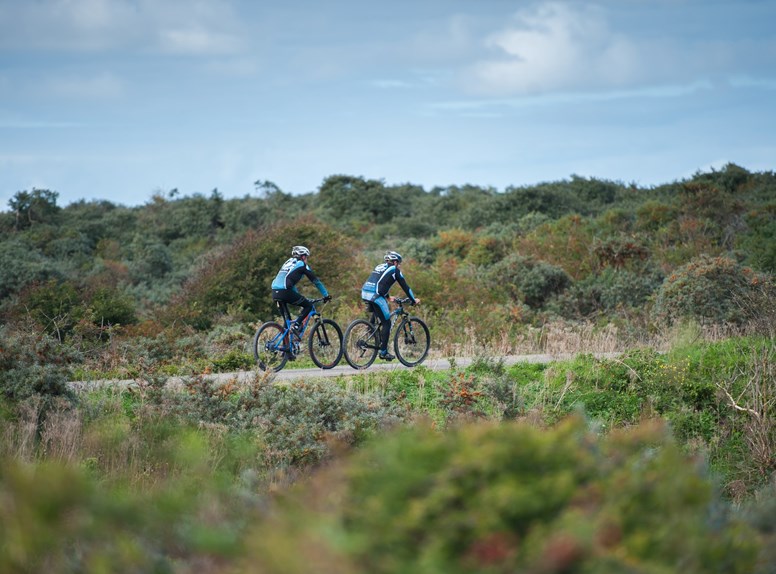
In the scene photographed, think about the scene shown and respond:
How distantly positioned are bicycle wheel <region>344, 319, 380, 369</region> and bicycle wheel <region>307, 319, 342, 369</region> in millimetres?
199

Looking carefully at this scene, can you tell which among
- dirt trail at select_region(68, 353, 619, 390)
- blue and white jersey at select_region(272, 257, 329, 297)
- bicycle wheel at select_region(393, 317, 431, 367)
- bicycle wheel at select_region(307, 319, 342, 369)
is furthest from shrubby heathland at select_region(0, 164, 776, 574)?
blue and white jersey at select_region(272, 257, 329, 297)

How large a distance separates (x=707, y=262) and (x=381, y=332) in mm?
9972

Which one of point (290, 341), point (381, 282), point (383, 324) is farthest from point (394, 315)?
point (290, 341)

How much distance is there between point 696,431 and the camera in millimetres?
12211

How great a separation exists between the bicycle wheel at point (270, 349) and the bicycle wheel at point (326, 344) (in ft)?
1.56

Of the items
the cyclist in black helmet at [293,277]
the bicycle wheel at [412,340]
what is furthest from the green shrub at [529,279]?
the cyclist in black helmet at [293,277]

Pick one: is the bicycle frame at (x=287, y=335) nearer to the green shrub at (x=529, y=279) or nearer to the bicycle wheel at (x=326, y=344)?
the bicycle wheel at (x=326, y=344)

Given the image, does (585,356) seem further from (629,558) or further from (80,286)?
(80,286)

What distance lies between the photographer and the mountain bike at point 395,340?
1499 cm

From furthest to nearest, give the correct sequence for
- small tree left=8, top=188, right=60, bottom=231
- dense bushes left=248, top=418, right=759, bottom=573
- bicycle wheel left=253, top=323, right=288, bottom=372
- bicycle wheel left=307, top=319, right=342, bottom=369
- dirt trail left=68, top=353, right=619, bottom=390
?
small tree left=8, top=188, right=60, bottom=231, bicycle wheel left=307, top=319, right=342, bottom=369, bicycle wheel left=253, top=323, right=288, bottom=372, dirt trail left=68, top=353, right=619, bottom=390, dense bushes left=248, top=418, right=759, bottom=573

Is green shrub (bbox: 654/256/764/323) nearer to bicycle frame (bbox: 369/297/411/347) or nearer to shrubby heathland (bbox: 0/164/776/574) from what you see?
shrubby heathland (bbox: 0/164/776/574)

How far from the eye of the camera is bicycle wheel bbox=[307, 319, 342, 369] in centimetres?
1472

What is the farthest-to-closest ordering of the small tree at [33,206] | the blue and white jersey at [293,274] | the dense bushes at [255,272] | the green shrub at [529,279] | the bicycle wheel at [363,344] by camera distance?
the small tree at [33,206], the green shrub at [529,279], the dense bushes at [255,272], the bicycle wheel at [363,344], the blue and white jersey at [293,274]

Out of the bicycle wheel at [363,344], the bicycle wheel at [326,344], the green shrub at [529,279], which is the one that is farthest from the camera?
the green shrub at [529,279]
